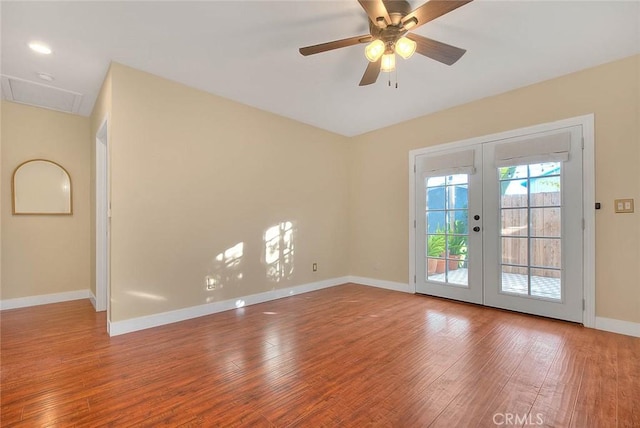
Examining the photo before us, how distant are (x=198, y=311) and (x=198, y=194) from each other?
4.54ft

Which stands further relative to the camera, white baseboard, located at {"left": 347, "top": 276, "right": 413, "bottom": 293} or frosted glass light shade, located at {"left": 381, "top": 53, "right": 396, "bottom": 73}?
white baseboard, located at {"left": 347, "top": 276, "right": 413, "bottom": 293}

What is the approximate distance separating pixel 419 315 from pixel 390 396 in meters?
1.72

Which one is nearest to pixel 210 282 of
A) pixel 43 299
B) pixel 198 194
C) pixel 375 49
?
pixel 198 194

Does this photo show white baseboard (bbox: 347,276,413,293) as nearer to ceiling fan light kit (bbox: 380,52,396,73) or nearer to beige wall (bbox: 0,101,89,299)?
ceiling fan light kit (bbox: 380,52,396,73)

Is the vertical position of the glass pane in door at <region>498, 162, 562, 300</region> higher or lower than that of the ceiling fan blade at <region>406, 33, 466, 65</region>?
lower

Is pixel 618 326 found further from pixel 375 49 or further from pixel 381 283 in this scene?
pixel 375 49

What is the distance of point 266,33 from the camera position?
2416 mm

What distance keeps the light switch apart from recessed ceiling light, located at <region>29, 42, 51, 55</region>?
5609mm

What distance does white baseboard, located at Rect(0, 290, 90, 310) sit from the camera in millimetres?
3617

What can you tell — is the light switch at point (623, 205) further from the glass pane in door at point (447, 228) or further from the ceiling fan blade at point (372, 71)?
the ceiling fan blade at point (372, 71)

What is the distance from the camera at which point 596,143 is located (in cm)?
296

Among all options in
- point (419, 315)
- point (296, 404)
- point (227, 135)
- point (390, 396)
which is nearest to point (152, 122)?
point (227, 135)

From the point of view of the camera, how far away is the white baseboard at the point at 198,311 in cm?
283

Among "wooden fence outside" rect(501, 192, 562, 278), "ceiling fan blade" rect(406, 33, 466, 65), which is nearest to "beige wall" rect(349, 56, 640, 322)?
"wooden fence outside" rect(501, 192, 562, 278)
